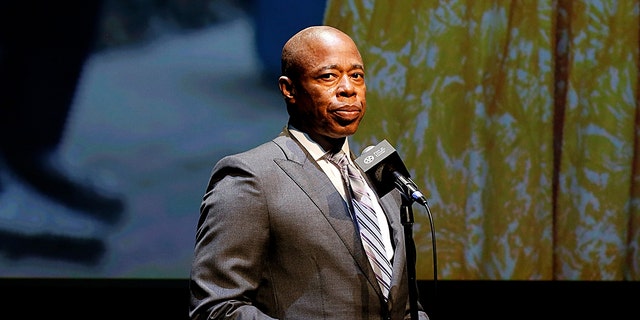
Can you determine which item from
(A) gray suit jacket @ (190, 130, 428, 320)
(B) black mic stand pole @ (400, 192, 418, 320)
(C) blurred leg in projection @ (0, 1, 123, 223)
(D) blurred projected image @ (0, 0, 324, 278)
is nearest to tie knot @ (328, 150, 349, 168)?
(A) gray suit jacket @ (190, 130, 428, 320)

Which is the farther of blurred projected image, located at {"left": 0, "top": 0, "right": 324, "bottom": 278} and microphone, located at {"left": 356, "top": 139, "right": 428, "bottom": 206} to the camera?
blurred projected image, located at {"left": 0, "top": 0, "right": 324, "bottom": 278}

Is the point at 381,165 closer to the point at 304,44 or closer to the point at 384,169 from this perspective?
the point at 384,169

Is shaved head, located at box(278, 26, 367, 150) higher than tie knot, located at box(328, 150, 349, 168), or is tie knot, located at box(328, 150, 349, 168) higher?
shaved head, located at box(278, 26, 367, 150)

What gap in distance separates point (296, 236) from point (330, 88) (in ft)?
1.06

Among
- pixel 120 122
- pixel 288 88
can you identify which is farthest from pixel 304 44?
pixel 120 122

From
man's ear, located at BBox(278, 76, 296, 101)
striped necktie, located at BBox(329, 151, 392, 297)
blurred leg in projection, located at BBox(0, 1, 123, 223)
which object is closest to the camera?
striped necktie, located at BBox(329, 151, 392, 297)

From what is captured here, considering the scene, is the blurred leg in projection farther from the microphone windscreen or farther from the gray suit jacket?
the microphone windscreen

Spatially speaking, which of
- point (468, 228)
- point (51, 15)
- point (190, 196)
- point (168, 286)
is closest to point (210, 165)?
point (190, 196)

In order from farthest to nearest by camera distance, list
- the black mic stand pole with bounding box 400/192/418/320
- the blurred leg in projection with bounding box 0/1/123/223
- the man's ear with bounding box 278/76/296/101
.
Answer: the blurred leg in projection with bounding box 0/1/123/223, the man's ear with bounding box 278/76/296/101, the black mic stand pole with bounding box 400/192/418/320

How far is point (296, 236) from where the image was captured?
174cm

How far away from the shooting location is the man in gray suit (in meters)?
1.71

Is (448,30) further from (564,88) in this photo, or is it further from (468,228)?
(468,228)

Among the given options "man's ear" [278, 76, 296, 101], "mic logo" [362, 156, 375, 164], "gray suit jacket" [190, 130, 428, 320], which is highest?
"man's ear" [278, 76, 296, 101]

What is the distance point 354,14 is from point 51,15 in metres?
1.10
